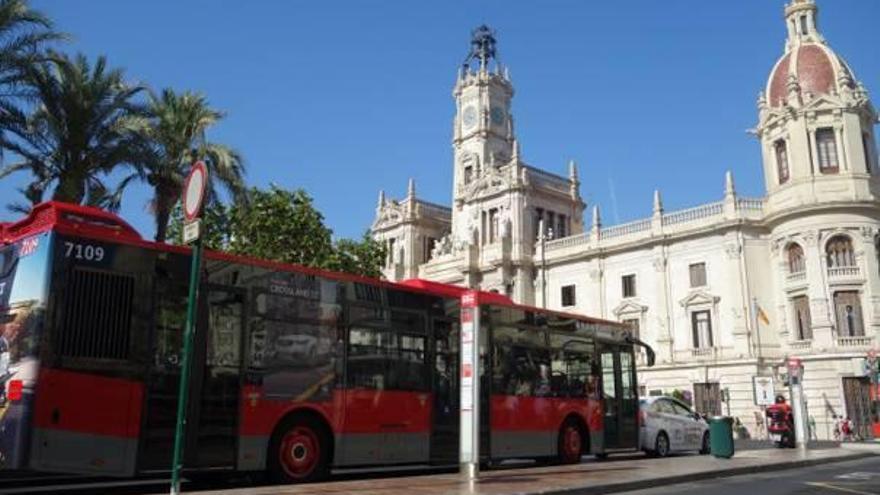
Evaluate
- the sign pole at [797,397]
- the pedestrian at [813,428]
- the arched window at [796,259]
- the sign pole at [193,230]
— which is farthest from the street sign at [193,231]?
the arched window at [796,259]

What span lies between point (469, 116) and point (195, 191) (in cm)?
5578

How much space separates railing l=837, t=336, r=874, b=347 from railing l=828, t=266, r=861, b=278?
321 cm

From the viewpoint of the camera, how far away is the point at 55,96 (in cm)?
1914

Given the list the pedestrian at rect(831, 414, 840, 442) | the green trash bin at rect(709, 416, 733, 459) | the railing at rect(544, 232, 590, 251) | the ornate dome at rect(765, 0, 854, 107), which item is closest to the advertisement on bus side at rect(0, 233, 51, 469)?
the green trash bin at rect(709, 416, 733, 459)

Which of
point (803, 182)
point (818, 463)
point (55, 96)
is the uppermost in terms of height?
point (803, 182)

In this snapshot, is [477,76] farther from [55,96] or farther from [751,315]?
[55,96]

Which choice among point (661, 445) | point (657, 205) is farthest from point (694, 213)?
point (661, 445)

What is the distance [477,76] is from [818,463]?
49134mm

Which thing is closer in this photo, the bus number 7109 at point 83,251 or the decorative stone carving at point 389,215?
the bus number 7109 at point 83,251

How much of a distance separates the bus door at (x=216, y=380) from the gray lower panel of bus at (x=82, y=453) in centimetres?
87

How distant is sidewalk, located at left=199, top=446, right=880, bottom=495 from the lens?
1046cm

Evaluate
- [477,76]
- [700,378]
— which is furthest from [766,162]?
[477,76]

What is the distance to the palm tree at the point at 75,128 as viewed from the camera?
19.0m

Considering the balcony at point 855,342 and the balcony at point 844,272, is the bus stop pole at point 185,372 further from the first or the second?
the balcony at point 844,272
